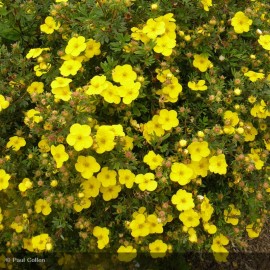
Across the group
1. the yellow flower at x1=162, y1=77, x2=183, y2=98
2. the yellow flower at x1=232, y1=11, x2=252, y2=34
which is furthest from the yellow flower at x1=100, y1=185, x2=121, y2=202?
the yellow flower at x1=232, y1=11, x2=252, y2=34

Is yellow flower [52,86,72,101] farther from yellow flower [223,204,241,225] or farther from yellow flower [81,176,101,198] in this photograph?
yellow flower [223,204,241,225]

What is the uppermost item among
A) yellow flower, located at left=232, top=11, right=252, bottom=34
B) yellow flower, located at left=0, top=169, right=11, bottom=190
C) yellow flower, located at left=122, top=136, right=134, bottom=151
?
yellow flower, located at left=232, top=11, right=252, bottom=34

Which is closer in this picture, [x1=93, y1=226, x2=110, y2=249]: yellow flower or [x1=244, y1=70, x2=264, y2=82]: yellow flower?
[x1=93, y1=226, x2=110, y2=249]: yellow flower

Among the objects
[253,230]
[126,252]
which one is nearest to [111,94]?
[126,252]

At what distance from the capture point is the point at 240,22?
2.72 metres

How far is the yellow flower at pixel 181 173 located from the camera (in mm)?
2258

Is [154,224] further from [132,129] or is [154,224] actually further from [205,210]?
[132,129]

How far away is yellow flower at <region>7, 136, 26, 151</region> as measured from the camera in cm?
252

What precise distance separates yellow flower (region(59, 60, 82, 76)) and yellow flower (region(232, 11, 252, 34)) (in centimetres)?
107

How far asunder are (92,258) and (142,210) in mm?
572

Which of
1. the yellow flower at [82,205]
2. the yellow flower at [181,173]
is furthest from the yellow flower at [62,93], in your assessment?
the yellow flower at [181,173]

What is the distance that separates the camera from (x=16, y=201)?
8.09ft

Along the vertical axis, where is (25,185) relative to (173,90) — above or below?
below

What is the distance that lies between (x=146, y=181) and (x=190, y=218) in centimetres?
33
